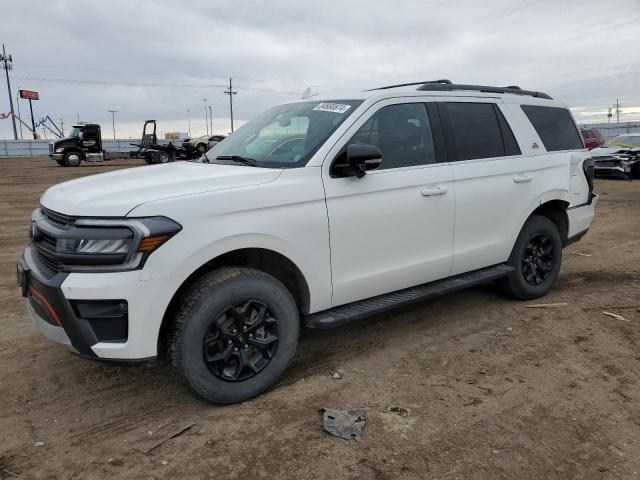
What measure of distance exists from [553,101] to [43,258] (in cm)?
484

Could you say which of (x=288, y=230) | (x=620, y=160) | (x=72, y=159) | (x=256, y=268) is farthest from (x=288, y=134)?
(x=72, y=159)

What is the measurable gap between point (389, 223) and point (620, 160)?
1634 centimetres

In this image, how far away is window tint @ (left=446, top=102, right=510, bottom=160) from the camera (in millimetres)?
4262

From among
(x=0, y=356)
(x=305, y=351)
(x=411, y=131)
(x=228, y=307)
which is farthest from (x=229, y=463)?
(x=411, y=131)

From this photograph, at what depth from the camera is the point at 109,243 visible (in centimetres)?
270

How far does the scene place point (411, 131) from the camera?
157 inches

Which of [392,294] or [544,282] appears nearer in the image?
[392,294]

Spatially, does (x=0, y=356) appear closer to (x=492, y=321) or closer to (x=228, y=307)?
(x=228, y=307)

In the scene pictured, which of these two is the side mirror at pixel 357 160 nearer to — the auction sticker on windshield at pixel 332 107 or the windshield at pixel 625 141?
the auction sticker on windshield at pixel 332 107

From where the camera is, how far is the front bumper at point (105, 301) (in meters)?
2.67

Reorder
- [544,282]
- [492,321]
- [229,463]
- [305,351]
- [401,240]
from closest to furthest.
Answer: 1. [229,463]
2. [401,240]
3. [305,351]
4. [492,321]
5. [544,282]

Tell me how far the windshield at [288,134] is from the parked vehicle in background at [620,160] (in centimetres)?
1549

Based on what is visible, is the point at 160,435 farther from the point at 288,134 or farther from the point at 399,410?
the point at 288,134

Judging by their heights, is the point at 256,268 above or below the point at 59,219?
below
